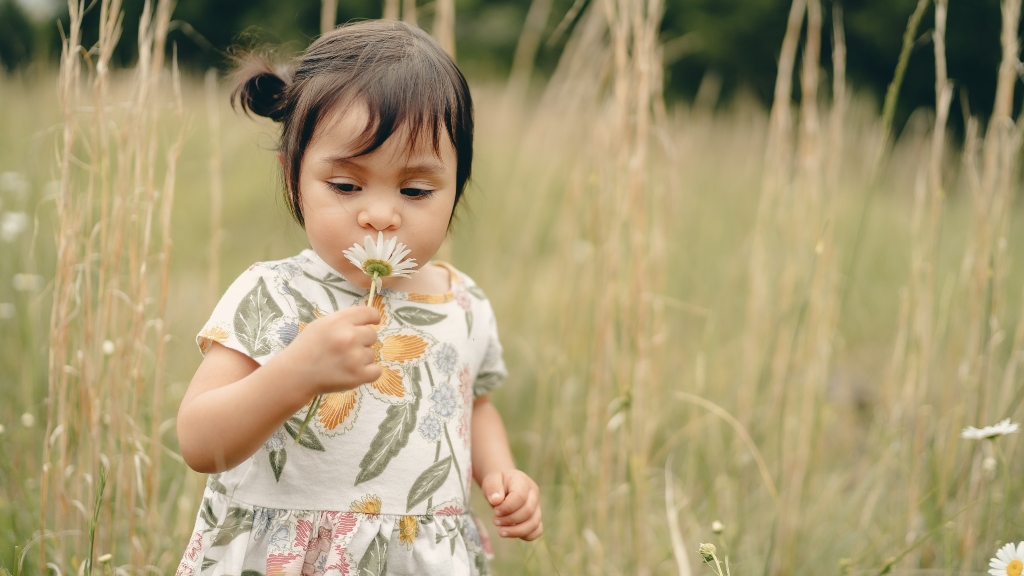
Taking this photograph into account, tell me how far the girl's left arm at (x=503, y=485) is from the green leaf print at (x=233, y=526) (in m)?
0.33

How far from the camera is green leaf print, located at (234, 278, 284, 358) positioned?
106cm

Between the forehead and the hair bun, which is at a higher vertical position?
the hair bun

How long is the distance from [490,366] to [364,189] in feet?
1.32

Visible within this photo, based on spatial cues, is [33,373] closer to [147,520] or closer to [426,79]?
[147,520]

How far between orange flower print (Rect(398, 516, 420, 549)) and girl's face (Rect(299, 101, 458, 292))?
352mm

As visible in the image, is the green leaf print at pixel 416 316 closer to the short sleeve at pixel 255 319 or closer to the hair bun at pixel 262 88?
the short sleeve at pixel 255 319

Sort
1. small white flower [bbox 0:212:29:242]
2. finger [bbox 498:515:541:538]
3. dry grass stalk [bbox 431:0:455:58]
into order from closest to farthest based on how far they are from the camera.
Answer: finger [bbox 498:515:541:538] → dry grass stalk [bbox 431:0:455:58] → small white flower [bbox 0:212:29:242]

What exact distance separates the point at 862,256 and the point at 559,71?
9.00ft

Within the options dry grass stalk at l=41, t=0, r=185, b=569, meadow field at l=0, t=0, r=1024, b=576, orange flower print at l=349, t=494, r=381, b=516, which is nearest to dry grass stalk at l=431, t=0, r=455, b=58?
meadow field at l=0, t=0, r=1024, b=576

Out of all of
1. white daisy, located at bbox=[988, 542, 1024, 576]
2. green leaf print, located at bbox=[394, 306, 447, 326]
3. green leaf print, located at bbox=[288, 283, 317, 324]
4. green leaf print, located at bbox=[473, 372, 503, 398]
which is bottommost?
white daisy, located at bbox=[988, 542, 1024, 576]

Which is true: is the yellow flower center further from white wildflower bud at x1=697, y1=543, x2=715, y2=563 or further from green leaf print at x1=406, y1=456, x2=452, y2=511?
white wildflower bud at x1=697, y1=543, x2=715, y2=563

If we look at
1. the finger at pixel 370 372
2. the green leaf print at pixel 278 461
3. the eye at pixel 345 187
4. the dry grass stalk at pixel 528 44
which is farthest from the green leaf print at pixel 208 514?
the dry grass stalk at pixel 528 44

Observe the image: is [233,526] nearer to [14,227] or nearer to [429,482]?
[429,482]

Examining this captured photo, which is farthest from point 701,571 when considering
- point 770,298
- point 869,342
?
point 869,342
